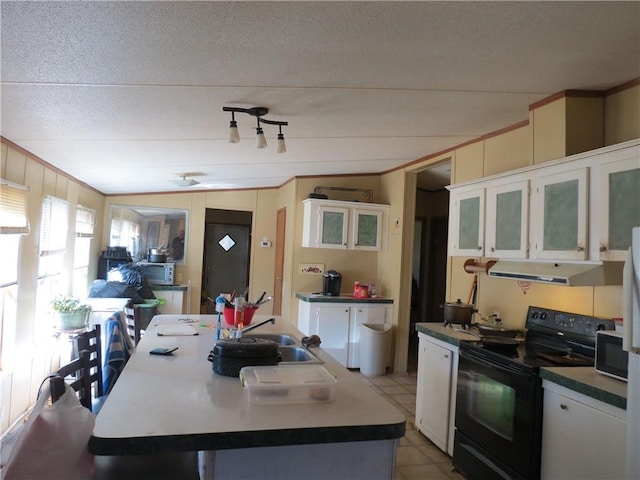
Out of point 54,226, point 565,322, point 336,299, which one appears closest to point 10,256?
point 54,226

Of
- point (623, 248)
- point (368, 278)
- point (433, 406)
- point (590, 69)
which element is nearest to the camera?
point (623, 248)

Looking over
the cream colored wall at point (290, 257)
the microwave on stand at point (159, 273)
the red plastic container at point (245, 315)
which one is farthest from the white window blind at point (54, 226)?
the cream colored wall at point (290, 257)

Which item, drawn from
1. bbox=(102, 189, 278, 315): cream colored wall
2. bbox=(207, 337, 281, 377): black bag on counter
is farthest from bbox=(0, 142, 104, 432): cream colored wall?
bbox=(102, 189, 278, 315): cream colored wall

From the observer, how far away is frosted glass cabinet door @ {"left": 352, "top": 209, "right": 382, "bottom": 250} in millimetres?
5293

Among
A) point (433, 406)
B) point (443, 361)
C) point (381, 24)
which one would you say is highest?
point (381, 24)

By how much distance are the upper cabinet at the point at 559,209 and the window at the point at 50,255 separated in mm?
3561

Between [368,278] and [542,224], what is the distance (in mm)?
3170

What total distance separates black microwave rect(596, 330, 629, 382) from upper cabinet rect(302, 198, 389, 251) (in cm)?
336

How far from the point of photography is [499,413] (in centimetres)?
245

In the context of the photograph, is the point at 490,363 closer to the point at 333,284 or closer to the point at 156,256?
the point at 333,284

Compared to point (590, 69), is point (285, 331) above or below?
below

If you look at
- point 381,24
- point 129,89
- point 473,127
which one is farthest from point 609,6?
point 129,89

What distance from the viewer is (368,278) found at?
18.5ft

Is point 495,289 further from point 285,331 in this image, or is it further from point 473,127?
point 285,331
